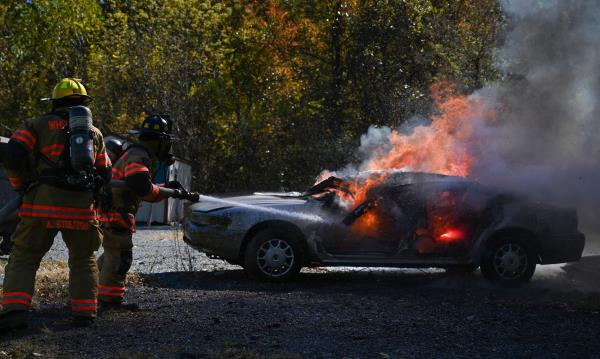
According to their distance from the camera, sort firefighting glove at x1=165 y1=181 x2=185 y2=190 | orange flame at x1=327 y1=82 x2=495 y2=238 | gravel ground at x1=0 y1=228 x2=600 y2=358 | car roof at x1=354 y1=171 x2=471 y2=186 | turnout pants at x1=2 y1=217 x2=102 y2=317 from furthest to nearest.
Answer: orange flame at x1=327 y1=82 x2=495 y2=238, car roof at x1=354 y1=171 x2=471 y2=186, firefighting glove at x1=165 y1=181 x2=185 y2=190, turnout pants at x1=2 y1=217 x2=102 y2=317, gravel ground at x1=0 y1=228 x2=600 y2=358

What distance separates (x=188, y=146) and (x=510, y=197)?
51.3 ft

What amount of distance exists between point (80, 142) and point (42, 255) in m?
0.99

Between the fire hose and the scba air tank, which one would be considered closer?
the scba air tank

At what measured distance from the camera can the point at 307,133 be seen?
73.3 ft

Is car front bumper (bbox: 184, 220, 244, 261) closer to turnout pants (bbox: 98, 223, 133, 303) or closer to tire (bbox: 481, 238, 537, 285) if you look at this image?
turnout pants (bbox: 98, 223, 133, 303)

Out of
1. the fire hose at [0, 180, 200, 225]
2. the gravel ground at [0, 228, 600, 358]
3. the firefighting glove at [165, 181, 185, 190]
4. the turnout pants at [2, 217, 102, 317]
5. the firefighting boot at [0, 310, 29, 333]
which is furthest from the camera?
the firefighting glove at [165, 181, 185, 190]

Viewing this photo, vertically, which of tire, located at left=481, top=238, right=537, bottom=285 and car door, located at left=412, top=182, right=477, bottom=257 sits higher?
car door, located at left=412, top=182, right=477, bottom=257

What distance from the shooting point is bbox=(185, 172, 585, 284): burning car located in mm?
9219

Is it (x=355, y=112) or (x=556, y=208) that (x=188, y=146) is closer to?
(x=355, y=112)

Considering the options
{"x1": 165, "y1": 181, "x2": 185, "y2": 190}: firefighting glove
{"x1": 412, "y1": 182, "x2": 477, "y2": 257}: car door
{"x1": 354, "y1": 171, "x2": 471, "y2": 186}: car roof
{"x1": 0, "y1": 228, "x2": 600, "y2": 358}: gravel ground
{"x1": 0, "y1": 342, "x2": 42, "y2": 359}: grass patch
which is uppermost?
{"x1": 354, "y1": 171, "x2": 471, "y2": 186}: car roof

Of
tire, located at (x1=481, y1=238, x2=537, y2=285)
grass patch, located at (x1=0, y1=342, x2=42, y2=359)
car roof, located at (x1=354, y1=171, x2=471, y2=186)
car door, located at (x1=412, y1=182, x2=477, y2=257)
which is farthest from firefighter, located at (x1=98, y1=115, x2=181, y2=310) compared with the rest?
tire, located at (x1=481, y1=238, x2=537, y2=285)

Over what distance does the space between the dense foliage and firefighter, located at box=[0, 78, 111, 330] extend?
14077 millimetres

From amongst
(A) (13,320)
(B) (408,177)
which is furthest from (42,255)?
(B) (408,177)

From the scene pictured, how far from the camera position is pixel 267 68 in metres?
26.7
